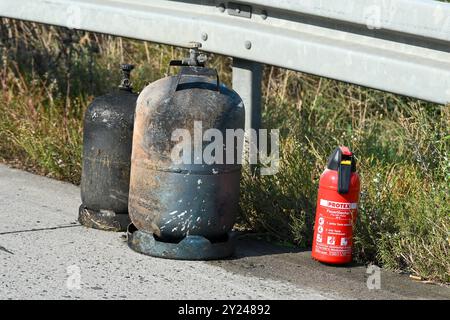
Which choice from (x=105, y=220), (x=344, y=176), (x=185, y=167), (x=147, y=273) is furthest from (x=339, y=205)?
(x=105, y=220)

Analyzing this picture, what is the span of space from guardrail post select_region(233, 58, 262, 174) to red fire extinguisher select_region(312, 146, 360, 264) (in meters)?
0.83

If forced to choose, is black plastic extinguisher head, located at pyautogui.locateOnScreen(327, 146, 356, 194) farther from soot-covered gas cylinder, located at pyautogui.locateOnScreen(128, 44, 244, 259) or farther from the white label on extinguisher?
soot-covered gas cylinder, located at pyautogui.locateOnScreen(128, 44, 244, 259)

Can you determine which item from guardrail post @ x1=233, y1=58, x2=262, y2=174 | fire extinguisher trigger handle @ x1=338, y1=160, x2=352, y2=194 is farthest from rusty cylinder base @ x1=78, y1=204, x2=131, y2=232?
fire extinguisher trigger handle @ x1=338, y1=160, x2=352, y2=194

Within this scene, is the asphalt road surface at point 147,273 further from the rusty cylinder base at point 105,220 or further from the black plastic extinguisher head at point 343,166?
the black plastic extinguisher head at point 343,166

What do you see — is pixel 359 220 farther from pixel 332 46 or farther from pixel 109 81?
pixel 109 81

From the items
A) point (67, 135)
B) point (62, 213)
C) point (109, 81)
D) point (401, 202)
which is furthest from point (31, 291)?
point (109, 81)

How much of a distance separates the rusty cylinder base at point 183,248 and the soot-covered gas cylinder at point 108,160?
1.59 feet

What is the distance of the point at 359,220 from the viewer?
218 inches

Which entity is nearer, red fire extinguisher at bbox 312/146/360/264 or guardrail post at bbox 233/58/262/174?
red fire extinguisher at bbox 312/146/360/264

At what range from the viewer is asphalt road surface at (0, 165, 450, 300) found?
4.85 metres

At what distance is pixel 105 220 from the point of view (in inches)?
234

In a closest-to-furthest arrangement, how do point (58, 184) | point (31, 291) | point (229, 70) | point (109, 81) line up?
point (31, 291), point (58, 184), point (109, 81), point (229, 70)

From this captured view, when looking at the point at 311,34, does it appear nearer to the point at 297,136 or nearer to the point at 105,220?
the point at 297,136

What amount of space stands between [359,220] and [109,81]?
125 inches
